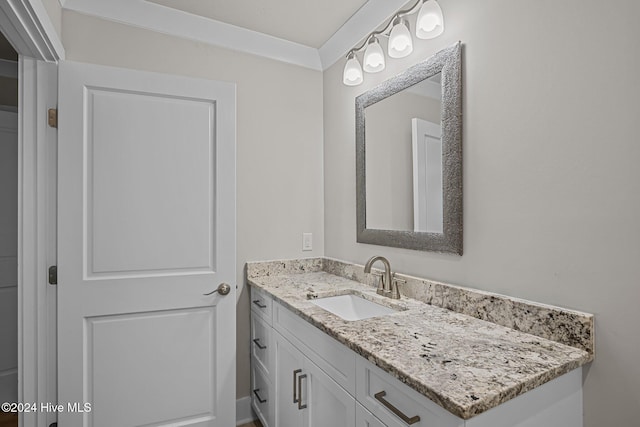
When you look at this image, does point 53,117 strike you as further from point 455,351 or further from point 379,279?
point 455,351

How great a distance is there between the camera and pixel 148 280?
66.3 inches

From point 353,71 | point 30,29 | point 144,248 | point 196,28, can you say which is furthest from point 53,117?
point 353,71

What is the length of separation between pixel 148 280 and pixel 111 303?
0.19 metres

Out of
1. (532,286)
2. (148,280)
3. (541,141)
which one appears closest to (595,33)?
(541,141)

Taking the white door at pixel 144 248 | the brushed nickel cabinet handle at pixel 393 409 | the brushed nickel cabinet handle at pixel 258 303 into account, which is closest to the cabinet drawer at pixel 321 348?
the brushed nickel cabinet handle at pixel 393 409

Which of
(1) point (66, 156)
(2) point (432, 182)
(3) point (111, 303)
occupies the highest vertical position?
(1) point (66, 156)

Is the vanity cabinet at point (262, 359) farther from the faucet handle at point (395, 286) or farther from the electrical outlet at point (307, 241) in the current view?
the faucet handle at point (395, 286)

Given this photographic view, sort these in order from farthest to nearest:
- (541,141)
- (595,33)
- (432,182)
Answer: (432,182) < (541,141) < (595,33)

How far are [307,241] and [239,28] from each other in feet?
4.65

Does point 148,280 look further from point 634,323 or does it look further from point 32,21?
point 634,323

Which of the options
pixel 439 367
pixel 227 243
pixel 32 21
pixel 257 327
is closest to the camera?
pixel 439 367

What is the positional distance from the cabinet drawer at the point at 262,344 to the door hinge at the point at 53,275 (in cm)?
100

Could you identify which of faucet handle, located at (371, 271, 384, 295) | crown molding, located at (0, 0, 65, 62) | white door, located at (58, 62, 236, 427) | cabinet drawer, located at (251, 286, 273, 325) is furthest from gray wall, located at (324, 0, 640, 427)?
crown molding, located at (0, 0, 65, 62)

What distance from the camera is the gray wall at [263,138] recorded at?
6.24ft
